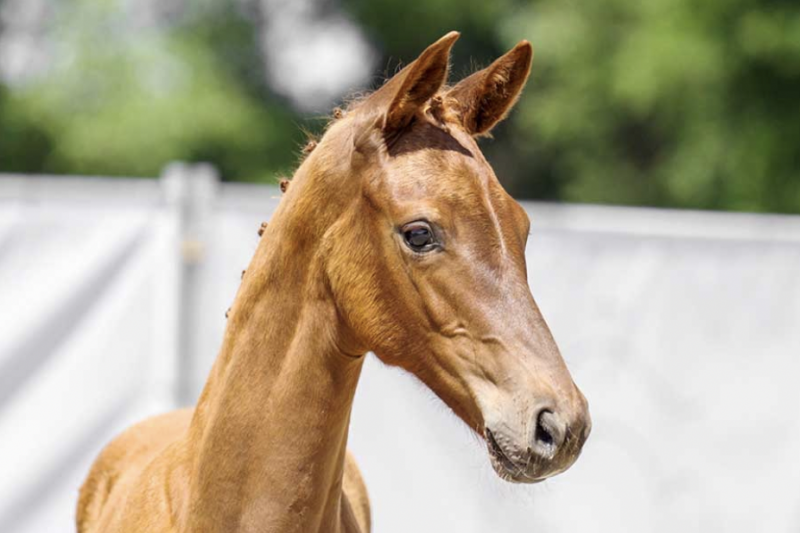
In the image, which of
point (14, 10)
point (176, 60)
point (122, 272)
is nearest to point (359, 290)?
point (122, 272)

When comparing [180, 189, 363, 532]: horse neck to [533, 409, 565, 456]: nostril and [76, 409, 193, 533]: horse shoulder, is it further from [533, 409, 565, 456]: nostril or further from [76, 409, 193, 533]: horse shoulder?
[76, 409, 193, 533]: horse shoulder

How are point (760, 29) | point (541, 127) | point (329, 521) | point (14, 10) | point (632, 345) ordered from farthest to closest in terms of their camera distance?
point (14, 10)
point (541, 127)
point (760, 29)
point (632, 345)
point (329, 521)

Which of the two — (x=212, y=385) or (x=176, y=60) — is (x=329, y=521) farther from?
(x=176, y=60)

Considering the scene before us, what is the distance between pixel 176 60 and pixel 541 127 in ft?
25.2

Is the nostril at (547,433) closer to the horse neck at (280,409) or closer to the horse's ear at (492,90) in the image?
the horse neck at (280,409)

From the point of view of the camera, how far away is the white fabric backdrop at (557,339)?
4.01m

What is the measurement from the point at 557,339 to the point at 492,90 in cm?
207

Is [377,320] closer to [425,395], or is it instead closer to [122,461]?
[122,461]

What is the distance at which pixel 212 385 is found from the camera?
2271 millimetres

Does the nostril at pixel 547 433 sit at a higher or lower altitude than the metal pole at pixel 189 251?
lower

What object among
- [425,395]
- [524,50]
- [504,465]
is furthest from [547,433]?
[425,395]

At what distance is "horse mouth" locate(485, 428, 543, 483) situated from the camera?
1.83m

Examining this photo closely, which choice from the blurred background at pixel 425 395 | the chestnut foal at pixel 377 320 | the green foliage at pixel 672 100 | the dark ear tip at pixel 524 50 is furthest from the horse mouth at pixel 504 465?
the green foliage at pixel 672 100

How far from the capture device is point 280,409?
2.12 metres
